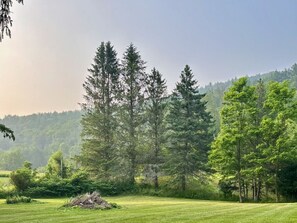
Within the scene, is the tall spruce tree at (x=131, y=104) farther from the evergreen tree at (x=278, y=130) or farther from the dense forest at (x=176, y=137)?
the evergreen tree at (x=278, y=130)

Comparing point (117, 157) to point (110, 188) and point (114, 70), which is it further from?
point (114, 70)

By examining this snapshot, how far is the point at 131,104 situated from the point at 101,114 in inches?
162

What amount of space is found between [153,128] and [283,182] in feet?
49.1

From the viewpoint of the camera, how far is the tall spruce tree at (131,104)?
40.2 metres

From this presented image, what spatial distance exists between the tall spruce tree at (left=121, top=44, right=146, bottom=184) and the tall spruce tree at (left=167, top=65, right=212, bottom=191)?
3.71 metres

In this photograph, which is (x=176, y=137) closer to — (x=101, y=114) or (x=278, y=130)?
(x=101, y=114)

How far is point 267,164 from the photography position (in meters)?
31.8

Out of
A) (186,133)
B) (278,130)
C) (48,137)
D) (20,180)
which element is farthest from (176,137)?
(48,137)

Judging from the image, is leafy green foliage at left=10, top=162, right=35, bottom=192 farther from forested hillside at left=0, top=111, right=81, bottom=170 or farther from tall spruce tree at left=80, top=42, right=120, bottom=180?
forested hillside at left=0, top=111, right=81, bottom=170

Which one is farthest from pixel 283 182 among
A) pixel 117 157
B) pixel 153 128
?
pixel 117 157

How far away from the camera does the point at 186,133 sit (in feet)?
124

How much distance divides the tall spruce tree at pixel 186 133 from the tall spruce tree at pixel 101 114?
6.96 metres

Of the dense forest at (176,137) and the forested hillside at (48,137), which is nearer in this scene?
the dense forest at (176,137)

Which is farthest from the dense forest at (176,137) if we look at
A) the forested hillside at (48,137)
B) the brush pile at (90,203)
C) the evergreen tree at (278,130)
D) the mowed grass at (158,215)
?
the forested hillside at (48,137)
